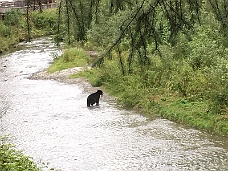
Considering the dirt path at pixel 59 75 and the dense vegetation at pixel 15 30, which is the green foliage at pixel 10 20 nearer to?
the dense vegetation at pixel 15 30

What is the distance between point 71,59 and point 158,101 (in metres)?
11.6

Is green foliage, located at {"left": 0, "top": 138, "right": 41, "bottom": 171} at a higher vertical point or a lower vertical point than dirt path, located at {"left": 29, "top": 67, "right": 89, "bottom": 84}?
higher

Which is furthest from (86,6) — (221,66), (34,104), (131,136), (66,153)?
(34,104)

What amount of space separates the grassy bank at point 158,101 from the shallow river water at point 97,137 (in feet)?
1.34

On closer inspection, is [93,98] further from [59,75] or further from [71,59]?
[71,59]

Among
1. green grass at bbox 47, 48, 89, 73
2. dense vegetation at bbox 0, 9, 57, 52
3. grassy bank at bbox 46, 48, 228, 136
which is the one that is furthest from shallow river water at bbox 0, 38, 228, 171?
dense vegetation at bbox 0, 9, 57, 52

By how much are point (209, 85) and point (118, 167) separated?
5502 mm

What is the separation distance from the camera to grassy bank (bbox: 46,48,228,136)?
46.1 ft

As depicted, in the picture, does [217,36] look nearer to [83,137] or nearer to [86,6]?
[83,137]

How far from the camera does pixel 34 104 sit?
60.2 ft

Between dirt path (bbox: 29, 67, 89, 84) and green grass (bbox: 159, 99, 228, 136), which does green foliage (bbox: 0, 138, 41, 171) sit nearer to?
green grass (bbox: 159, 99, 228, 136)

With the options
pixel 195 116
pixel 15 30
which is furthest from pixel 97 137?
pixel 15 30

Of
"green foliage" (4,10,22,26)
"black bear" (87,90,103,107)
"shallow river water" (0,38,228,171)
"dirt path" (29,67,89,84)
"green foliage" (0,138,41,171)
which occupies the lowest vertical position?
"dirt path" (29,67,89,84)

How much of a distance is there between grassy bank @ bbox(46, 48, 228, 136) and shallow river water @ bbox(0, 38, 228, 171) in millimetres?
407
